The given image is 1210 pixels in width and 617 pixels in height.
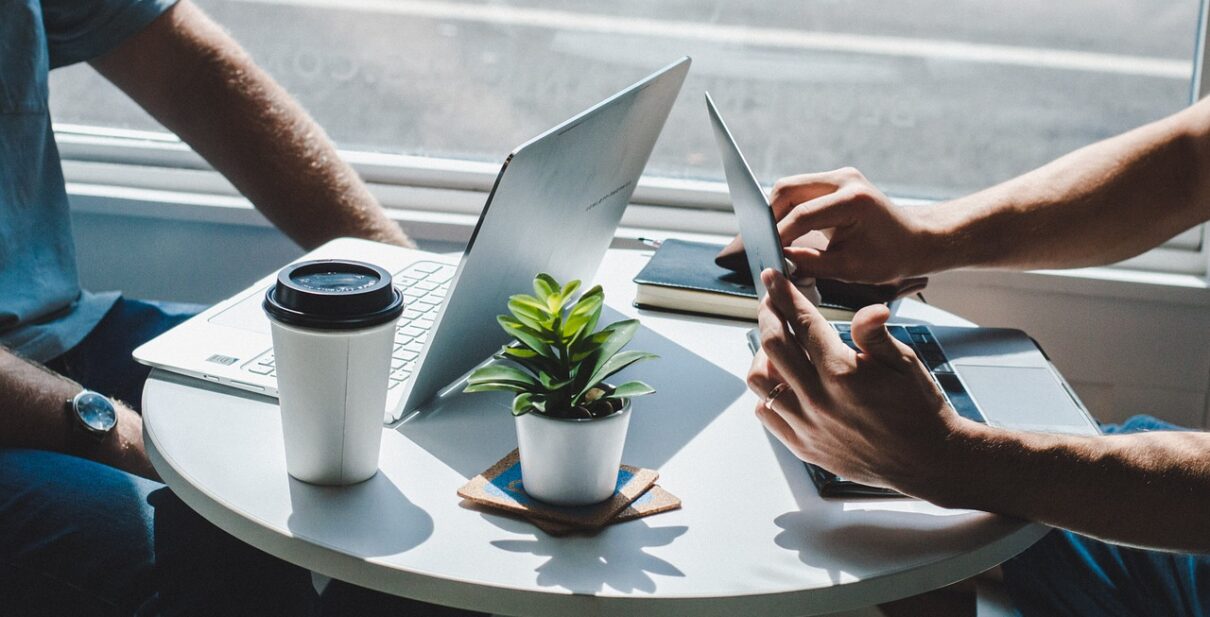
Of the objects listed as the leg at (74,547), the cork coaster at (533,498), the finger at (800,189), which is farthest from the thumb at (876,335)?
the leg at (74,547)

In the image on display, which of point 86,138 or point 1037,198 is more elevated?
point 1037,198

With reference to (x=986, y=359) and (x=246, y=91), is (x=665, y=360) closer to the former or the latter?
(x=986, y=359)

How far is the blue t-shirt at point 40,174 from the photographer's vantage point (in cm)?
144

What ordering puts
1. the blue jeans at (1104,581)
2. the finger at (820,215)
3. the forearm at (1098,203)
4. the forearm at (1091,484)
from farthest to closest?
the forearm at (1098,203) → the finger at (820,215) → the blue jeans at (1104,581) → the forearm at (1091,484)

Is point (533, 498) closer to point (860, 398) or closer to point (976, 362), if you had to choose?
point (860, 398)

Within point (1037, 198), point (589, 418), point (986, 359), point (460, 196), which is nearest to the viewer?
point (589, 418)

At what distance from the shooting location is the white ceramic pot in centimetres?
77

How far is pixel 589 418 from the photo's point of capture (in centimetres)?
77

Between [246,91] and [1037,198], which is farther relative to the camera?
[246,91]

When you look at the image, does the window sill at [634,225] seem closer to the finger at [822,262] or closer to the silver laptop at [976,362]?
the finger at [822,262]

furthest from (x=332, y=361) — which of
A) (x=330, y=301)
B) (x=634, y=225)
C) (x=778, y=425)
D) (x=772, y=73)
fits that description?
(x=772, y=73)

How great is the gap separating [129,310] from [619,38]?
3.25ft

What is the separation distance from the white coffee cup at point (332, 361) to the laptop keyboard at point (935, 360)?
428 millimetres

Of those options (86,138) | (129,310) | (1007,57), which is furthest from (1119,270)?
(86,138)
